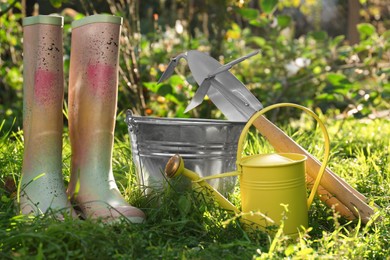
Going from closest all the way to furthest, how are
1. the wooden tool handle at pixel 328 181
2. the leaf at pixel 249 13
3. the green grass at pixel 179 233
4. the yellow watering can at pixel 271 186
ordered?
the green grass at pixel 179 233 < the yellow watering can at pixel 271 186 < the wooden tool handle at pixel 328 181 < the leaf at pixel 249 13

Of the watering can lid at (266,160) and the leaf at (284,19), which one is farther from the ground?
the leaf at (284,19)

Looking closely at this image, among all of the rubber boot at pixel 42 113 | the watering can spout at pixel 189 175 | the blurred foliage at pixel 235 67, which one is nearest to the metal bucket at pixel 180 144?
the watering can spout at pixel 189 175

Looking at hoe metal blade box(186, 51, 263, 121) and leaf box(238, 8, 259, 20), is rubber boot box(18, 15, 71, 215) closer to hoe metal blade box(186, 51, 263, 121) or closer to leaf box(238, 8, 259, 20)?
hoe metal blade box(186, 51, 263, 121)

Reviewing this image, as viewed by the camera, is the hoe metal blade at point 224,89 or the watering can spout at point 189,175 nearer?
the watering can spout at point 189,175

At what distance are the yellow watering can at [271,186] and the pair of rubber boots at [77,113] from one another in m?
0.22

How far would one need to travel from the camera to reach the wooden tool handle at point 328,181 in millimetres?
1931

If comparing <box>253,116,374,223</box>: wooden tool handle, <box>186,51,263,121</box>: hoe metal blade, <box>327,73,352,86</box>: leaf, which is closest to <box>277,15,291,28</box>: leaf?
<box>327,73,352,86</box>: leaf

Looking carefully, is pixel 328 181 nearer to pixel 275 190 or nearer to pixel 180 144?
pixel 275 190

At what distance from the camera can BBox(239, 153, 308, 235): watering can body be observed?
1791 mm

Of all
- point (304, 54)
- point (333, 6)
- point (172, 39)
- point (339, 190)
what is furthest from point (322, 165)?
point (333, 6)

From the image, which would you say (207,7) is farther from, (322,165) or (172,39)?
(322,165)

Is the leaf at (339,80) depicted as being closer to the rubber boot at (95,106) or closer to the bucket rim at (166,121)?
the bucket rim at (166,121)

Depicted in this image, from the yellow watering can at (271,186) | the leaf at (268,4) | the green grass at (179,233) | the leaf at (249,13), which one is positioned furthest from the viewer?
the leaf at (249,13)

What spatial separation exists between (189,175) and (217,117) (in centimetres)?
174
